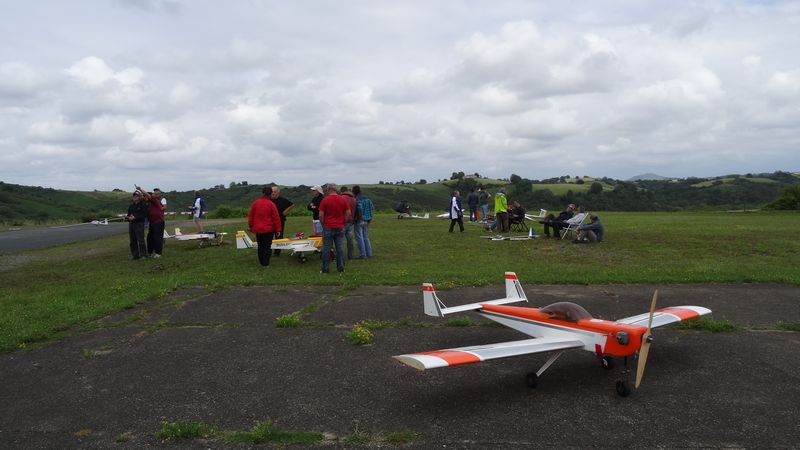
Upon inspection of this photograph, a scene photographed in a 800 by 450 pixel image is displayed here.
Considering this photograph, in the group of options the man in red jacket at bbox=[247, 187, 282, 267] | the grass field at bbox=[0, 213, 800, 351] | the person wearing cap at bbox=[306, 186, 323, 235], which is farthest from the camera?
the person wearing cap at bbox=[306, 186, 323, 235]

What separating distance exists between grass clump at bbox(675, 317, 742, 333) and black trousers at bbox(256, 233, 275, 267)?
382 inches

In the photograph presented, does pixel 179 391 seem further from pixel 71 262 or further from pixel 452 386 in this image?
pixel 71 262

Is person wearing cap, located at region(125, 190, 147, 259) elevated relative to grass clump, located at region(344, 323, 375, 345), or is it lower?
elevated

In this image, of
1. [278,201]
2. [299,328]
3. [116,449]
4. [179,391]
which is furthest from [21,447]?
[278,201]

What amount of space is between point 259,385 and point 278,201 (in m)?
9.64

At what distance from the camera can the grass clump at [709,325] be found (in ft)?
22.4

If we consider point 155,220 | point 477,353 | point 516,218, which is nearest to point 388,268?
point 477,353

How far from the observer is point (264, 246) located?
12680 mm

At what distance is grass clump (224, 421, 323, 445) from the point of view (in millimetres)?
4199

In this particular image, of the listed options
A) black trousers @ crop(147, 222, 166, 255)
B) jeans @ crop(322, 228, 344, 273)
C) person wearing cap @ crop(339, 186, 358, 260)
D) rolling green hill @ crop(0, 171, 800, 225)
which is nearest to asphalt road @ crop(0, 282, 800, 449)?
jeans @ crop(322, 228, 344, 273)

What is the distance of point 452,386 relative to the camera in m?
5.29

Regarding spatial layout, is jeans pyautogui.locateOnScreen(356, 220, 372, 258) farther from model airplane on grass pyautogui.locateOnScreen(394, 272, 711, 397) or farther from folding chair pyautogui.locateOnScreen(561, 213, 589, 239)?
folding chair pyautogui.locateOnScreen(561, 213, 589, 239)

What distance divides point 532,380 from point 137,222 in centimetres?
1332

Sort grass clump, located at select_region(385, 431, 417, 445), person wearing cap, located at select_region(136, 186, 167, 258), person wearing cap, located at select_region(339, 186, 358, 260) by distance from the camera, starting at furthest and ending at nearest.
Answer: person wearing cap, located at select_region(136, 186, 167, 258), person wearing cap, located at select_region(339, 186, 358, 260), grass clump, located at select_region(385, 431, 417, 445)
